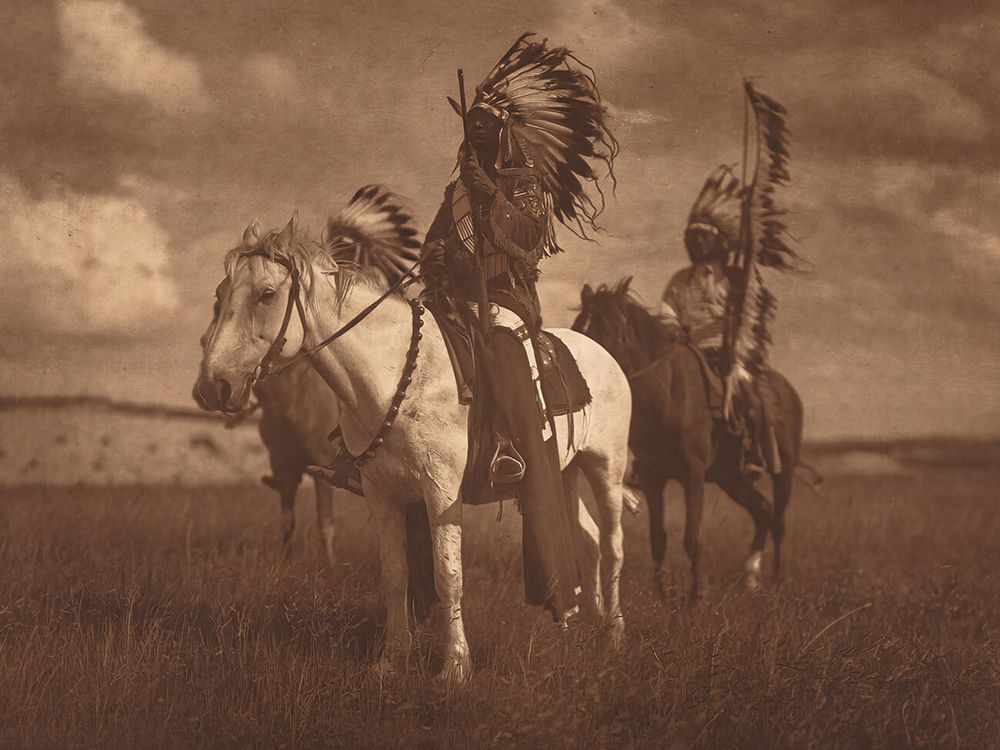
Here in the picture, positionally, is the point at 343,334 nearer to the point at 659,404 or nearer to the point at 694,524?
the point at 659,404

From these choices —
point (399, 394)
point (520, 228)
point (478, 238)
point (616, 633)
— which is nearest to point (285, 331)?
point (399, 394)

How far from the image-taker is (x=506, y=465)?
477cm

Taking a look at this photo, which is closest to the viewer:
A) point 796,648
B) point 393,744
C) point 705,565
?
point 393,744

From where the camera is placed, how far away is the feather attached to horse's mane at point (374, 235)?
4.87 metres

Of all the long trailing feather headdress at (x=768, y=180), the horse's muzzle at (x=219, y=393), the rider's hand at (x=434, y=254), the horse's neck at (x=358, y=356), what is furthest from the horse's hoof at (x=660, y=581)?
the horse's muzzle at (x=219, y=393)

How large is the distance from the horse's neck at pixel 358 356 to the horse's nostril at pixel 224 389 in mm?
416

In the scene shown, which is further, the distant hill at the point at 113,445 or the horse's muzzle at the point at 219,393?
the distant hill at the point at 113,445

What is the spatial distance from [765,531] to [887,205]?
249 cm

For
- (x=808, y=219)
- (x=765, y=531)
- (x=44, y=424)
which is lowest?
(x=765, y=531)

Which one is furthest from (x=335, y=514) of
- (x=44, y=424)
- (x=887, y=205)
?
(x=887, y=205)

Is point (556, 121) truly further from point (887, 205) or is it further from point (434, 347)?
point (887, 205)

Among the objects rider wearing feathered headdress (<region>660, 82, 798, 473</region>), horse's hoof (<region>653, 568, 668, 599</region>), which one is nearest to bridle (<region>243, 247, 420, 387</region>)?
horse's hoof (<region>653, 568, 668, 599</region>)

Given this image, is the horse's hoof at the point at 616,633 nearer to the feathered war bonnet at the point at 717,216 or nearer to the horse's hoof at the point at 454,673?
the horse's hoof at the point at 454,673

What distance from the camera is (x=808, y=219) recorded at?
7.18 m
